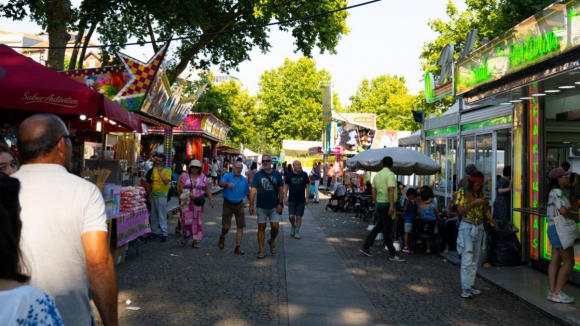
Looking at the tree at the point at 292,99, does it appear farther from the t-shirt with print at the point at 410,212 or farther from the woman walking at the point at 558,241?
the woman walking at the point at 558,241

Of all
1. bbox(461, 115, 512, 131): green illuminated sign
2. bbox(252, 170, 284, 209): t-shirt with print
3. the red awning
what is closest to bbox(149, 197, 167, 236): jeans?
bbox(252, 170, 284, 209): t-shirt with print

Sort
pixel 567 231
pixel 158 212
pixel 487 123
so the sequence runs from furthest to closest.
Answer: pixel 487 123
pixel 158 212
pixel 567 231

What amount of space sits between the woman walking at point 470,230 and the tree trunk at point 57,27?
35.7 feet

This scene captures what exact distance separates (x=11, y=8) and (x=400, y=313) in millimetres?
13737

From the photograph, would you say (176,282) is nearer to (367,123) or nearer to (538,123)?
(538,123)

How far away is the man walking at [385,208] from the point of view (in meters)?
10.6

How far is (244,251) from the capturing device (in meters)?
10.9

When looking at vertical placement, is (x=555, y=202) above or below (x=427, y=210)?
above

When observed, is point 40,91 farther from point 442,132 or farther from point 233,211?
point 442,132

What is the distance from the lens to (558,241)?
7.02 metres

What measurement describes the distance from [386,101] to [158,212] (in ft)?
196

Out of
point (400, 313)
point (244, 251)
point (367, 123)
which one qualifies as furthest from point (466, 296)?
point (367, 123)

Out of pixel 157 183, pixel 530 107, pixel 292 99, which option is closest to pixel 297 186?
pixel 157 183

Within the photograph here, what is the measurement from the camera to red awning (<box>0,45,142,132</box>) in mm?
7578
